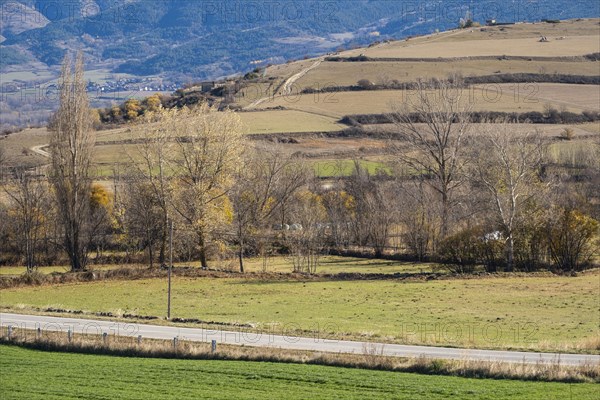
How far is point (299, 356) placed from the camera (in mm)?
27078

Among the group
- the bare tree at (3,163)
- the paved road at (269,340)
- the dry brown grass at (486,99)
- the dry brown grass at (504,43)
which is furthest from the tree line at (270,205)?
the dry brown grass at (504,43)

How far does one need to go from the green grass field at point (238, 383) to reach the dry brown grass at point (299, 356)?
60cm

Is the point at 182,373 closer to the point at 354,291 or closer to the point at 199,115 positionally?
the point at 354,291

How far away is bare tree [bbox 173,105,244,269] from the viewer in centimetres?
5691

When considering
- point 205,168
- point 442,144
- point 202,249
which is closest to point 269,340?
point 202,249

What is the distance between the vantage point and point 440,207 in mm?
65125

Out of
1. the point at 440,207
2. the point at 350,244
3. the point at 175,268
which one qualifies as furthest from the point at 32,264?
the point at 440,207

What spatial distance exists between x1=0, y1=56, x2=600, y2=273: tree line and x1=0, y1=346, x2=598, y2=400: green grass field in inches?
853

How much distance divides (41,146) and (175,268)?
169 ft

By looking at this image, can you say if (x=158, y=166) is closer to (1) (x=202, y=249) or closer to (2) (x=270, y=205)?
(1) (x=202, y=249)

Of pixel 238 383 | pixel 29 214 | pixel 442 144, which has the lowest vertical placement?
pixel 238 383

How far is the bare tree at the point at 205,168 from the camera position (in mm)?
56906

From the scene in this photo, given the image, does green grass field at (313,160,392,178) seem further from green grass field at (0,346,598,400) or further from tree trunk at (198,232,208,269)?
green grass field at (0,346,598,400)

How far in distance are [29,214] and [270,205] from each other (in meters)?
19.5
